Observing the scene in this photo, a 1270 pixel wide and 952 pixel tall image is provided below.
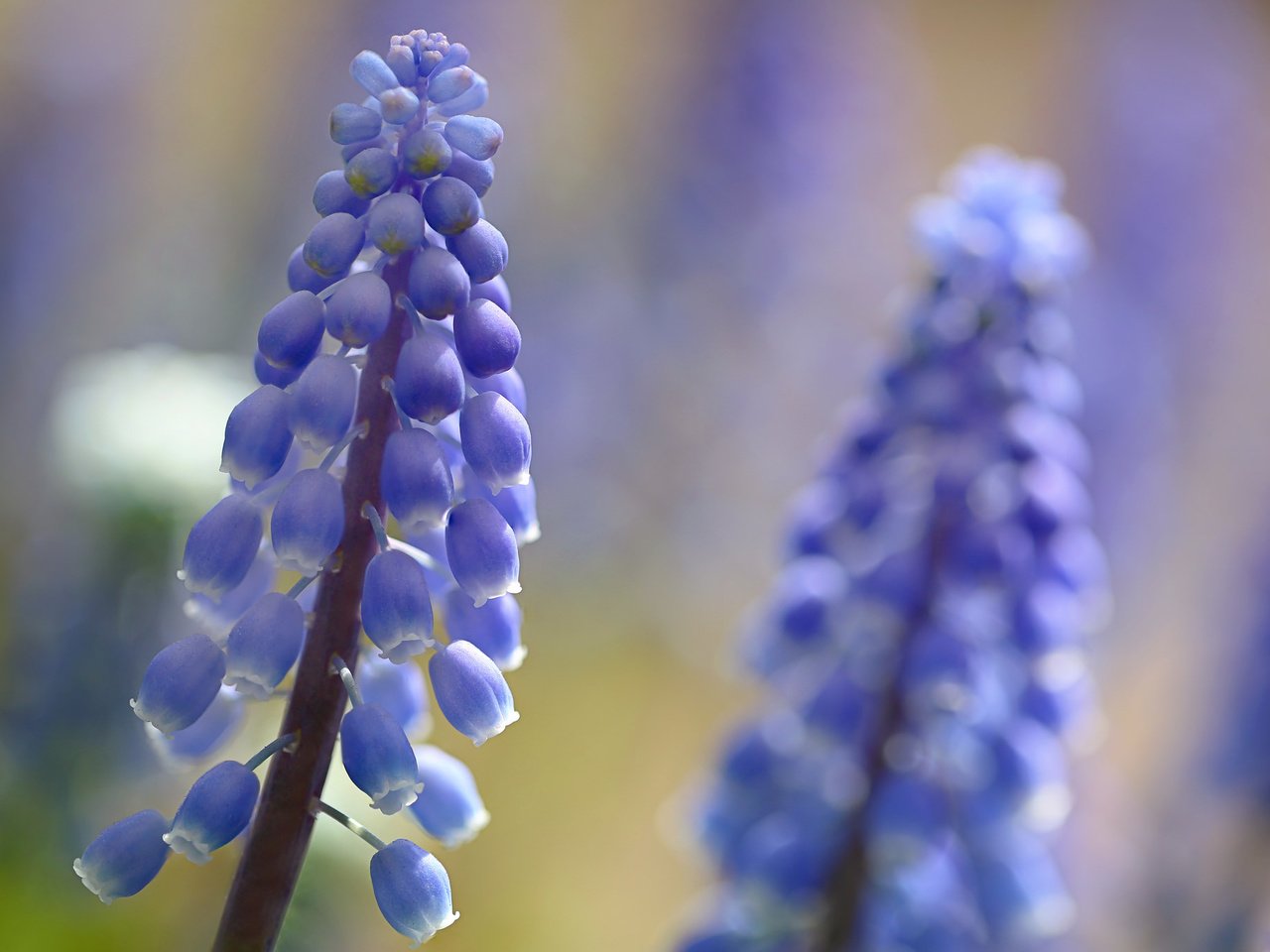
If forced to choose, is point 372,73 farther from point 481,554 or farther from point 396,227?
point 481,554

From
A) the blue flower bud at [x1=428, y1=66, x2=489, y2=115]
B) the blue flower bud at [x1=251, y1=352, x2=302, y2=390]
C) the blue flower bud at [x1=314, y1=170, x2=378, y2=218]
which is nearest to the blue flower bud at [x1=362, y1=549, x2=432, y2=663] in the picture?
the blue flower bud at [x1=251, y1=352, x2=302, y2=390]

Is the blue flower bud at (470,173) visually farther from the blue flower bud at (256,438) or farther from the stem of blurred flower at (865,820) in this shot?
the stem of blurred flower at (865,820)

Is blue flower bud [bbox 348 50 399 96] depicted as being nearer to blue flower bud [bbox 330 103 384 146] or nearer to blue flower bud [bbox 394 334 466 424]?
blue flower bud [bbox 330 103 384 146]

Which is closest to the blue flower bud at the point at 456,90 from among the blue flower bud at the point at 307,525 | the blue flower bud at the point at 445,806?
the blue flower bud at the point at 307,525

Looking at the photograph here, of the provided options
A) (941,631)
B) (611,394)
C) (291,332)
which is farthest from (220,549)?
(611,394)

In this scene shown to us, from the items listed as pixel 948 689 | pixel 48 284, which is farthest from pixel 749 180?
pixel 948 689

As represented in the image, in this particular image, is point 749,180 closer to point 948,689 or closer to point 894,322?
point 894,322
